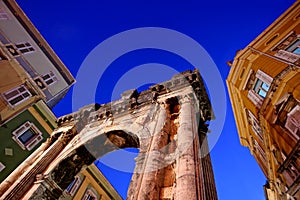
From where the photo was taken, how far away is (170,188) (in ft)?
14.1

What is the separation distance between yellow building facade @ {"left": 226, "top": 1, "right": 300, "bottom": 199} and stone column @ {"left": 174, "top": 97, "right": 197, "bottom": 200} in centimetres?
473

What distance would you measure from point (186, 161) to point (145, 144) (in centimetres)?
137

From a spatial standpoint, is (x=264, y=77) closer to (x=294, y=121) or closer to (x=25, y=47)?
(x=294, y=121)

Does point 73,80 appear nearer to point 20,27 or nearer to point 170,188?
point 20,27

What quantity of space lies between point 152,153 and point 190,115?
1.70 metres

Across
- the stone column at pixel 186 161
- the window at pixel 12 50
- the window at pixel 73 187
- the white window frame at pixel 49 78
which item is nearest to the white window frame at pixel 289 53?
the stone column at pixel 186 161

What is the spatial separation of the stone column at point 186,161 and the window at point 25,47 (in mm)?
14494

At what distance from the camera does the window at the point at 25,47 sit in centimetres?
1631

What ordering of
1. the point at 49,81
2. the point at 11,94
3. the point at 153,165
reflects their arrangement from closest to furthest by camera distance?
the point at 153,165 < the point at 11,94 < the point at 49,81

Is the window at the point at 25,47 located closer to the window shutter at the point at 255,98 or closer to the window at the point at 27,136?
the window at the point at 27,136

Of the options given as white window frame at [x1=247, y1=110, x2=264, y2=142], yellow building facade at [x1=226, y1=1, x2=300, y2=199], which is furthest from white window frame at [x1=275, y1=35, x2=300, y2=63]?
white window frame at [x1=247, y1=110, x2=264, y2=142]

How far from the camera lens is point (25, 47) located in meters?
17.0

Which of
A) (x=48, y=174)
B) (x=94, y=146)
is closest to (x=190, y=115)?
(x=94, y=146)

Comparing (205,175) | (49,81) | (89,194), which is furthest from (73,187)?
(205,175)
